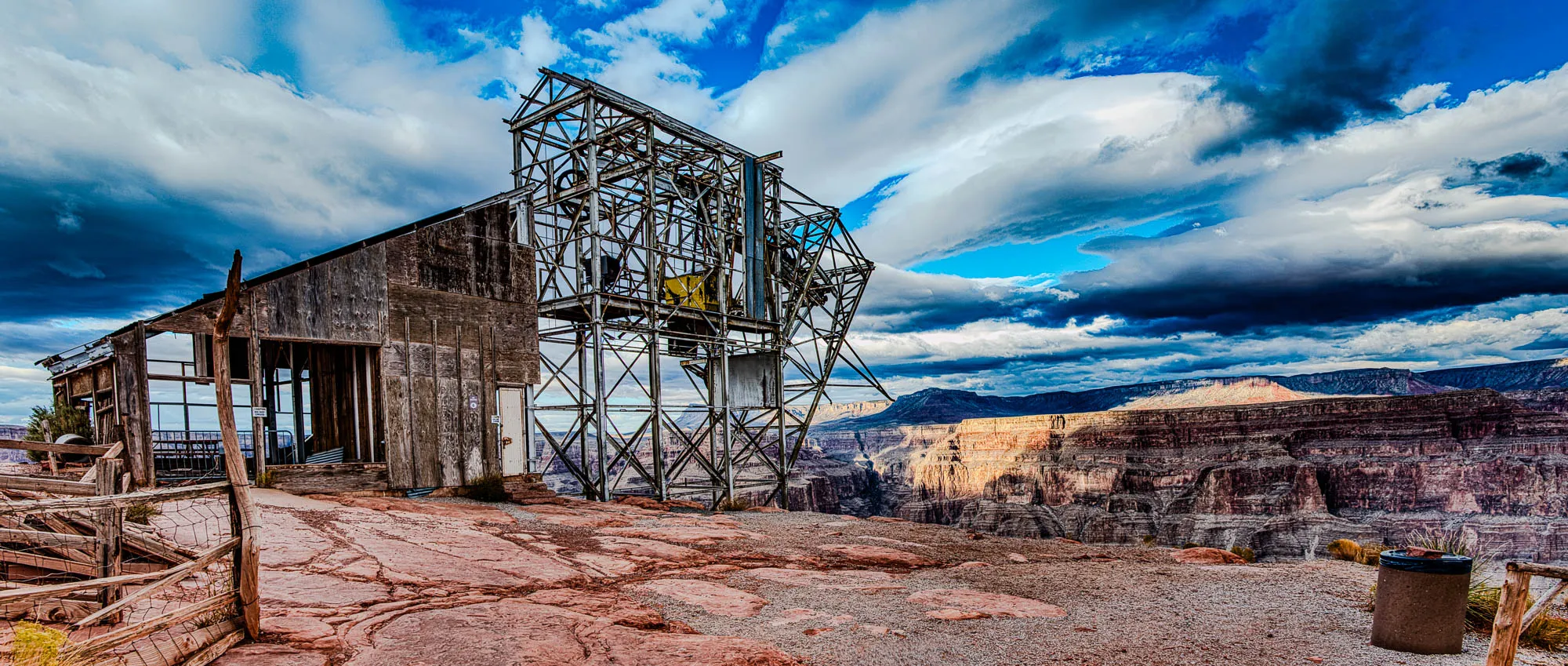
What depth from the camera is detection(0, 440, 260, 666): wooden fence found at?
4.89 meters

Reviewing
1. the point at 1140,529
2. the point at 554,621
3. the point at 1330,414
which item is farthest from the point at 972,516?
the point at 554,621

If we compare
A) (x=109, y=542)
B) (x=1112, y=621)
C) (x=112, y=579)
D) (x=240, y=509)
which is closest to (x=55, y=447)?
(x=109, y=542)

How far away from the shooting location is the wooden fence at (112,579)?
4891 millimetres

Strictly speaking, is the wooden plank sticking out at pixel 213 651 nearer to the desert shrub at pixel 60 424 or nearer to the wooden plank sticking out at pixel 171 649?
the wooden plank sticking out at pixel 171 649

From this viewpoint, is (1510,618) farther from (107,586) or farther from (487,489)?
(487,489)

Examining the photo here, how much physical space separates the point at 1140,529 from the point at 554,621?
88.0 m

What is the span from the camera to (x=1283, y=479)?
87.6 meters

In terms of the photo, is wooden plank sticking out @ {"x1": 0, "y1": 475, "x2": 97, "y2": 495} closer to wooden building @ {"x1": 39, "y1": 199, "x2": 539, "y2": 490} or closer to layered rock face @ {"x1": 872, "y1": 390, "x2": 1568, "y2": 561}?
wooden building @ {"x1": 39, "y1": 199, "x2": 539, "y2": 490}

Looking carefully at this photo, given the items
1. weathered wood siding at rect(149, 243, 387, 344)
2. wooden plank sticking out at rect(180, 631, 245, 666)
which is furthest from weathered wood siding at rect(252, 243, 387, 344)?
wooden plank sticking out at rect(180, 631, 245, 666)

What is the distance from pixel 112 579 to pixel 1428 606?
9477 mm

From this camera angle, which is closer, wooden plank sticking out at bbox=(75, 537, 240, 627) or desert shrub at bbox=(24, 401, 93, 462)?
wooden plank sticking out at bbox=(75, 537, 240, 627)

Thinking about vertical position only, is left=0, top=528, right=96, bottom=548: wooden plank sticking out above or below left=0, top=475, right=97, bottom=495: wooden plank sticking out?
below

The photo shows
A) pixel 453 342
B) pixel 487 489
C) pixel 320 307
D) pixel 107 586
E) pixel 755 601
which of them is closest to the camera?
pixel 107 586

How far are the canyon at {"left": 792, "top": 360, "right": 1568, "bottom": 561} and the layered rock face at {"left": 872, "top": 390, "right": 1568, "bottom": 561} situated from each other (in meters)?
0.15
